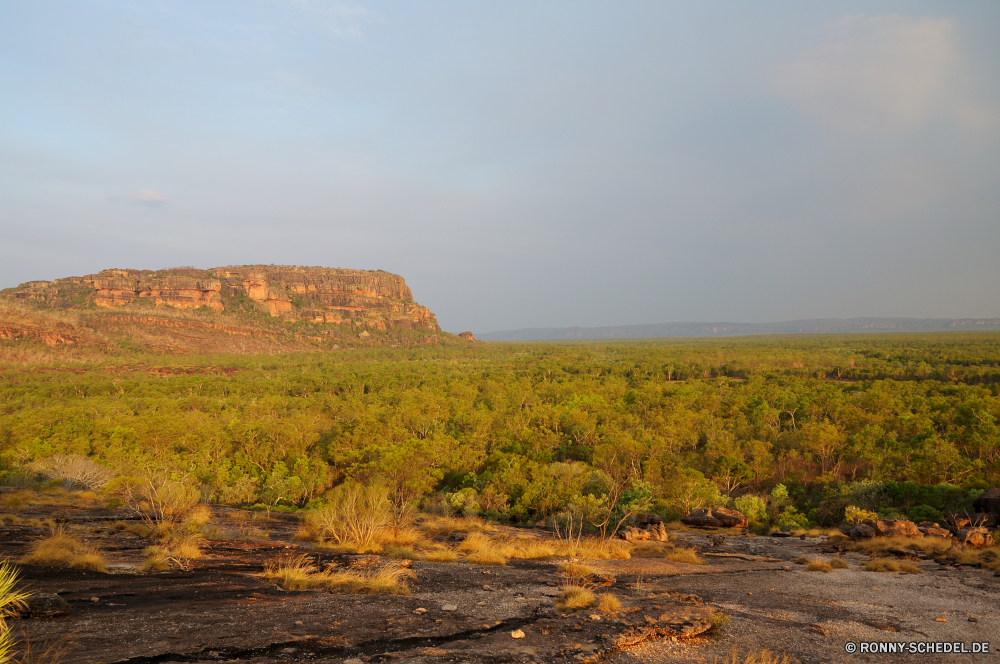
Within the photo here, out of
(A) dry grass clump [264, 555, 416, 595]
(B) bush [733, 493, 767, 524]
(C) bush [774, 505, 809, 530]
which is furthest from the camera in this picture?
(B) bush [733, 493, 767, 524]

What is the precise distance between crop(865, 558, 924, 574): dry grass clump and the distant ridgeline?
114 m

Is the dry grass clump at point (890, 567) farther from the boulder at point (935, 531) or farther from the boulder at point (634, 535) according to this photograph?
the boulder at point (634, 535)

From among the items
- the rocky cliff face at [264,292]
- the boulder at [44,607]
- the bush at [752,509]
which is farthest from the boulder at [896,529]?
the rocky cliff face at [264,292]

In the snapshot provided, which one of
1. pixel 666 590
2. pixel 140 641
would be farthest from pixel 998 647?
pixel 140 641

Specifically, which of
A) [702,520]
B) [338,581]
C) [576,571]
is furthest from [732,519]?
[338,581]

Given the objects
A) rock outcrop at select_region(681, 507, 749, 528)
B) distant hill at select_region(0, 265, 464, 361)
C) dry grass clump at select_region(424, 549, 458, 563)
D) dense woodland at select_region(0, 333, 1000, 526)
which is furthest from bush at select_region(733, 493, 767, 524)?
distant hill at select_region(0, 265, 464, 361)

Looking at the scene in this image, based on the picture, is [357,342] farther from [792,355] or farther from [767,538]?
[767,538]

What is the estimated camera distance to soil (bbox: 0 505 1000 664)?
5.96 meters

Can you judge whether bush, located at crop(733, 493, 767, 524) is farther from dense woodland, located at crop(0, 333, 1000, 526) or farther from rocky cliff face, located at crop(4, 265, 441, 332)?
rocky cliff face, located at crop(4, 265, 441, 332)

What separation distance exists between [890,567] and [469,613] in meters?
12.3

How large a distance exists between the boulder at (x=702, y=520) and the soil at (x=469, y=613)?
27.2ft

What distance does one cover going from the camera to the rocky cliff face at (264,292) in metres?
127

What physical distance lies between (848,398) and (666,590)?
3853 cm

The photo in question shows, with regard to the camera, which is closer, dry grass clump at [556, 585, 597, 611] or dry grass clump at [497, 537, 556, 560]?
dry grass clump at [556, 585, 597, 611]
